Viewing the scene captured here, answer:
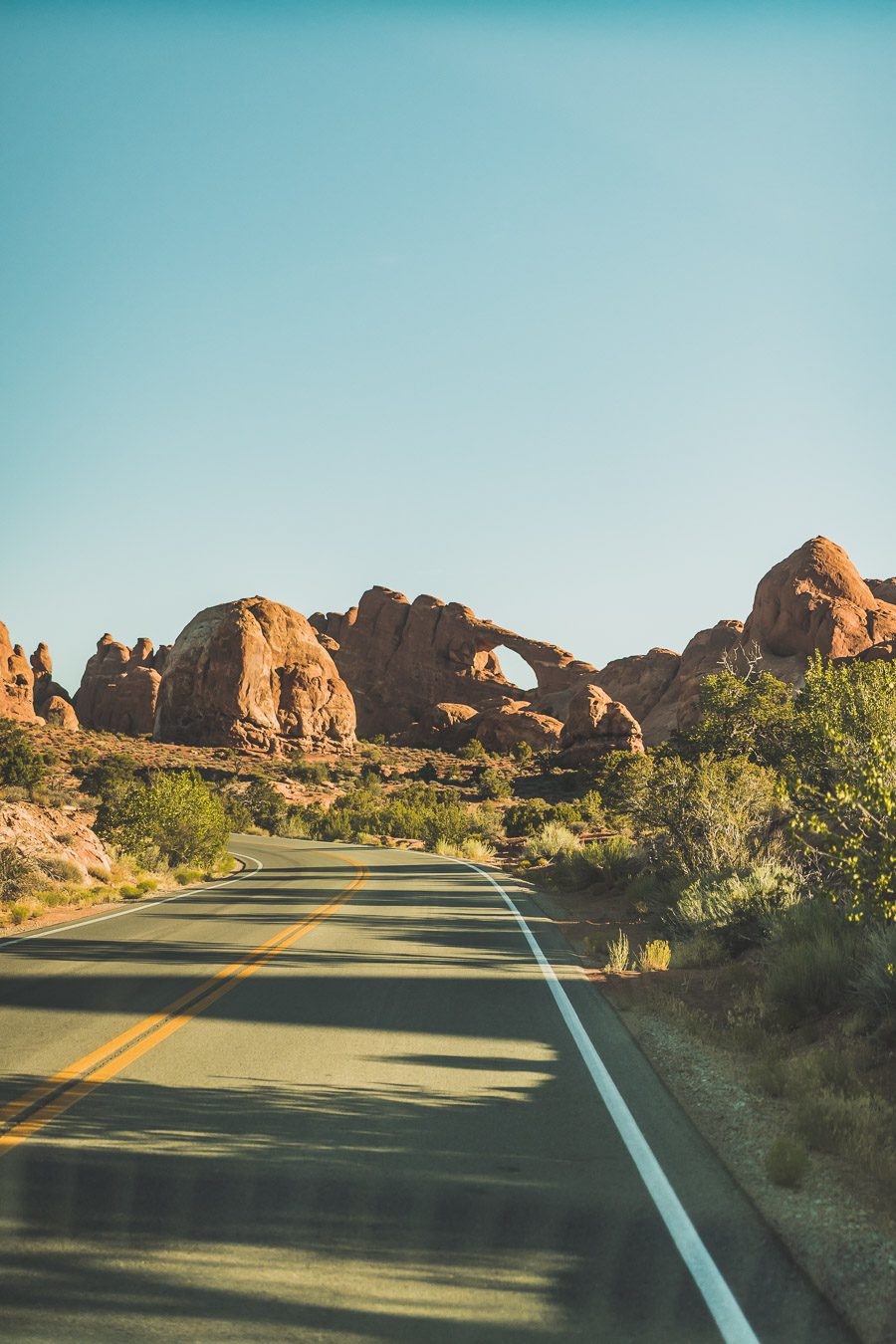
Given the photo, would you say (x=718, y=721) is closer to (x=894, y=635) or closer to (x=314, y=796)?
(x=314, y=796)

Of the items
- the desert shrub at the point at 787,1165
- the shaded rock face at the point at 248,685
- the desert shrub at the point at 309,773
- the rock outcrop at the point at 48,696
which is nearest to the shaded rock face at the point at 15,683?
the rock outcrop at the point at 48,696

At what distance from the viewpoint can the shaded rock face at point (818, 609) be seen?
255 feet

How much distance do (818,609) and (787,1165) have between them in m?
79.2

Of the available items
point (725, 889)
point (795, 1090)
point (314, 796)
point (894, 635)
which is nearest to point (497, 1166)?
point (795, 1090)

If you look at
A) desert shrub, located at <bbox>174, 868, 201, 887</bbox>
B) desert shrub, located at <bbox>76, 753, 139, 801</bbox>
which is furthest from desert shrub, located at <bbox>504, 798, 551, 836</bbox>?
desert shrub, located at <bbox>174, 868, 201, 887</bbox>

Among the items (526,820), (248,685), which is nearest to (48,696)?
(248,685)

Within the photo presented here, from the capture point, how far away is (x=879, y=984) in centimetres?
791

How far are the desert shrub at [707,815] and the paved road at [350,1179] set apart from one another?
890 centimetres

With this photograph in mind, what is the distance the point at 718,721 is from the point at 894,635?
192 feet

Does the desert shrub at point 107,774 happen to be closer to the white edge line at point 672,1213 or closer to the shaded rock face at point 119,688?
the white edge line at point 672,1213

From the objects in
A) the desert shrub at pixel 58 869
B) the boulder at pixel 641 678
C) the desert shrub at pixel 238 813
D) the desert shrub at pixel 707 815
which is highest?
the boulder at pixel 641 678

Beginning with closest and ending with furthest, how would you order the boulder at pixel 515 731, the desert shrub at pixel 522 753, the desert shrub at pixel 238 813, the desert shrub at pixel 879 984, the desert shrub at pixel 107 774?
1. the desert shrub at pixel 879 984
2. the desert shrub at pixel 107 774
3. the desert shrub at pixel 238 813
4. the desert shrub at pixel 522 753
5. the boulder at pixel 515 731

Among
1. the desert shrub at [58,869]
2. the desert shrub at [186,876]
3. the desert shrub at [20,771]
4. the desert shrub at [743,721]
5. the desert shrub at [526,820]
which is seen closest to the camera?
the desert shrub at [58,869]

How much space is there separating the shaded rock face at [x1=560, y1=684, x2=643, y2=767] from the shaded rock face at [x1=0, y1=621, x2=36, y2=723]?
5084cm
